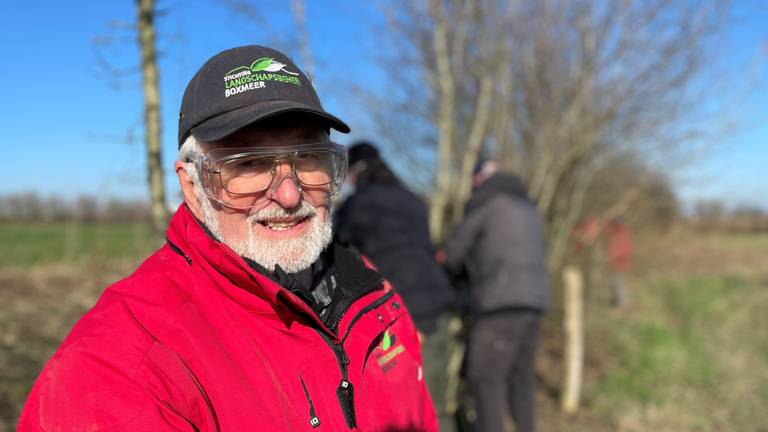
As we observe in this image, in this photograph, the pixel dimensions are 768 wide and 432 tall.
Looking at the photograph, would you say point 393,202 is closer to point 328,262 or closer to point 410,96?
point 328,262

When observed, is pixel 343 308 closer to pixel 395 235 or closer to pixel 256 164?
pixel 256 164

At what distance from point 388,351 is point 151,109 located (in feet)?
6.19

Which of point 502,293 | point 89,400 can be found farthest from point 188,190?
point 502,293

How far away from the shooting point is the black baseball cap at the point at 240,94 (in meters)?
→ 1.38

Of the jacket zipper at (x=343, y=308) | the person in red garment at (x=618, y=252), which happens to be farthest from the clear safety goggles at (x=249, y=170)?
the person in red garment at (x=618, y=252)

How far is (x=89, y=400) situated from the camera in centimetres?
106

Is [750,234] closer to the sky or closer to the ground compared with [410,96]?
closer to the ground

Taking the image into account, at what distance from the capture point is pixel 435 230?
600cm

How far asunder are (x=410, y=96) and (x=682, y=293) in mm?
10491

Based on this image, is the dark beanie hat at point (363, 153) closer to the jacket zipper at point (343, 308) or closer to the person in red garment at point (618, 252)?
the jacket zipper at point (343, 308)

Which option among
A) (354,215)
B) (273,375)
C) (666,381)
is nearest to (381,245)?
(354,215)

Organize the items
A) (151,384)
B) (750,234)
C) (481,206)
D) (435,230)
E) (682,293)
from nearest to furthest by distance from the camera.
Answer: (151,384), (481,206), (435,230), (682,293), (750,234)

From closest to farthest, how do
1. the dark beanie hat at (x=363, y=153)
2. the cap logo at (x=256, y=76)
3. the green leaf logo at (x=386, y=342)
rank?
the cap logo at (x=256, y=76) < the green leaf logo at (x=386, y=342) < the dark beanie hat at (x=363, y=153)

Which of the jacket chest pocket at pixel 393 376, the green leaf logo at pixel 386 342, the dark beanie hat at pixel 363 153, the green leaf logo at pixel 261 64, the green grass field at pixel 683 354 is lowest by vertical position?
the green grass field at pixel 683 354
